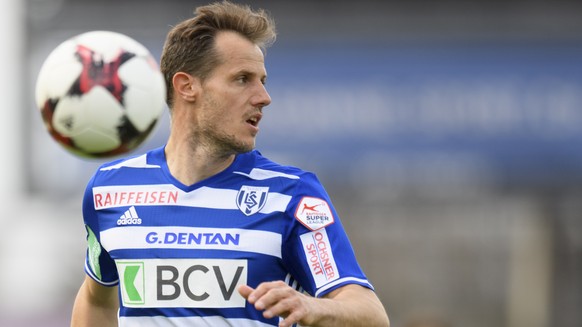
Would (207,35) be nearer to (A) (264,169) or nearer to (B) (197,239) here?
(A) (264,169)

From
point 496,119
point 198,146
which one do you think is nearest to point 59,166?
point 496,119

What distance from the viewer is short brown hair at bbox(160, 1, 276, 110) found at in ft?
22.6

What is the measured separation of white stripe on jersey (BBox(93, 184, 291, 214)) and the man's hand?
868 millimetres

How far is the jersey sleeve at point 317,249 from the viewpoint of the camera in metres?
6.35

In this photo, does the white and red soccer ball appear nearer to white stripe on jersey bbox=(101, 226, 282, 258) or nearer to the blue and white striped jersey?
the blue and white striped jersey

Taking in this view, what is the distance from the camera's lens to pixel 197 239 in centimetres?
648

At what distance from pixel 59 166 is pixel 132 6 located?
2.84 meters

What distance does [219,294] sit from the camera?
6.37 meters

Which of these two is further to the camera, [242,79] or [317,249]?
[242,79]

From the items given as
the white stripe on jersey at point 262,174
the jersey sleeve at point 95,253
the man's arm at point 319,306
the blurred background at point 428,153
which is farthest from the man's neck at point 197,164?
the blurred background at point 428,153

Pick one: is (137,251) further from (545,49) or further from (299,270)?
(545,49)

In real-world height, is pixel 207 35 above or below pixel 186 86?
above

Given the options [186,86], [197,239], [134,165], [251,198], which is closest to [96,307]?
[134,165]

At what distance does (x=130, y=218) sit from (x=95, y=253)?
0.34 metres
